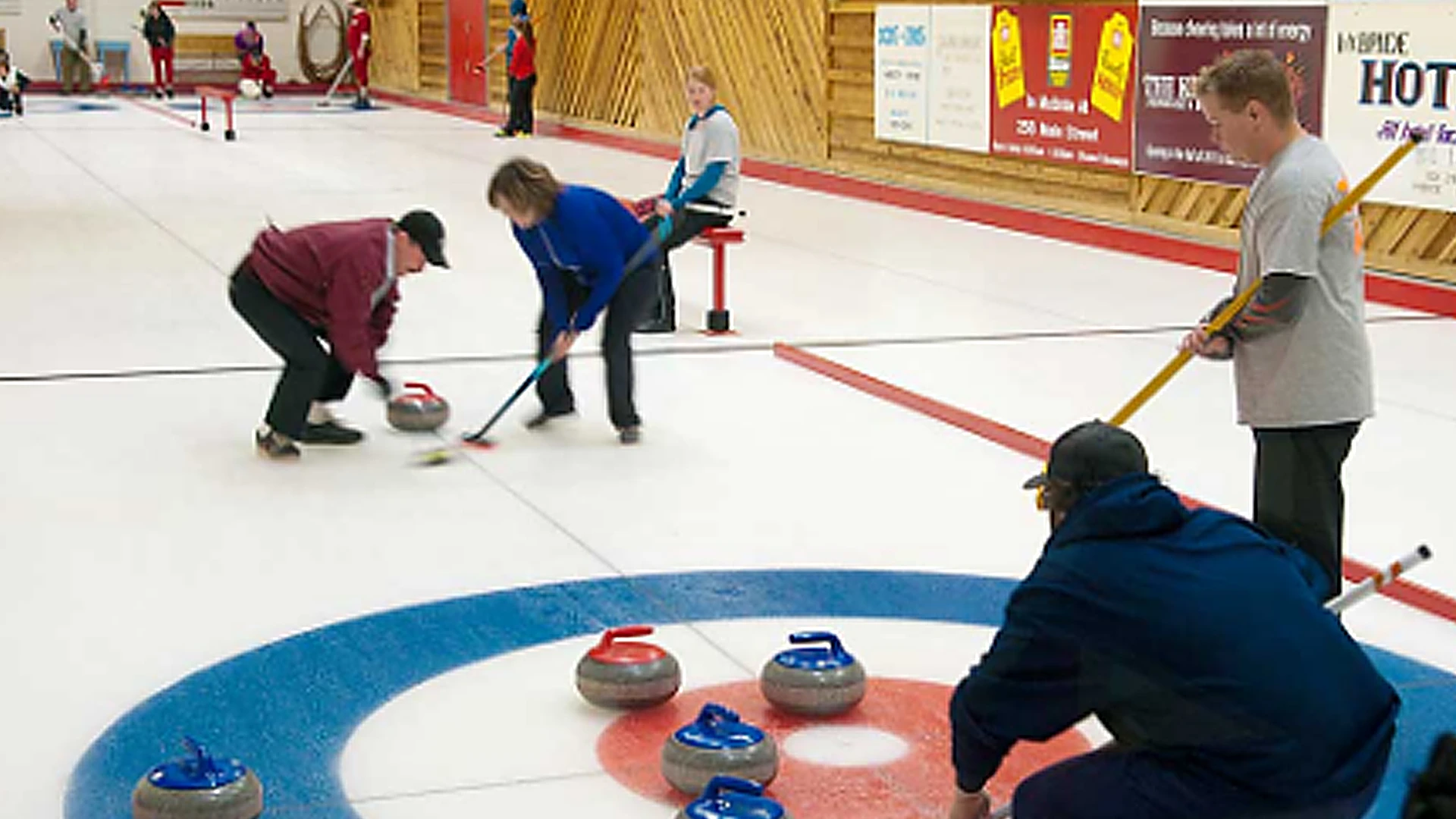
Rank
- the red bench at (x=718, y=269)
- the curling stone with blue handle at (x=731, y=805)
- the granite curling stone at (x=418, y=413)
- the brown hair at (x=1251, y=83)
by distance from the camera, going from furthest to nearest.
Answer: the red bench at (x=718, y=269), the granite curling stone at (x=418, y=413), the brown hair at (x=1251, y=83), the curling stone with blue handle at (x=731, y=805)

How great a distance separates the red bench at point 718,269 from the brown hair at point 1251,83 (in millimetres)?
5980

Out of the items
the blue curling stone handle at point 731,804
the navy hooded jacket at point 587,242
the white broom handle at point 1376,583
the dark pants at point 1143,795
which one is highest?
the navy hooded jacket at point 587,242

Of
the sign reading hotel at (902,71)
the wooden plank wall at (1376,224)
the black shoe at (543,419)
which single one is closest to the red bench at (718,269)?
the black shoe at (543,419)

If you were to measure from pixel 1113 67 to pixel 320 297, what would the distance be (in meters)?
8.28

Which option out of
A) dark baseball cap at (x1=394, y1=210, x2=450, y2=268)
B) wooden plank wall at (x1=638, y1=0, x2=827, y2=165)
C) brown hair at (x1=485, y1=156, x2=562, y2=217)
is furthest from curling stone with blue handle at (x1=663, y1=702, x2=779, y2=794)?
wooden plank wall at (x1=638, y1=0, x2=827, y2=165)

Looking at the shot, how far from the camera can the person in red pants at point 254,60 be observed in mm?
34094

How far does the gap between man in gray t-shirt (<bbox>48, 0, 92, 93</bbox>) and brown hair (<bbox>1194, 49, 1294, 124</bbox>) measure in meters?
31.1

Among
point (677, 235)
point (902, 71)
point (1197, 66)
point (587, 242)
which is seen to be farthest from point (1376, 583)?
point (902, 71)

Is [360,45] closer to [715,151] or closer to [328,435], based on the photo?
[715,151]

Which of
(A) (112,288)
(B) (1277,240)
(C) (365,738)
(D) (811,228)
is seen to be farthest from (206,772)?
(D) (811,228)

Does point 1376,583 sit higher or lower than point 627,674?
higher

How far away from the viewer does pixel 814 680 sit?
16.0 feet

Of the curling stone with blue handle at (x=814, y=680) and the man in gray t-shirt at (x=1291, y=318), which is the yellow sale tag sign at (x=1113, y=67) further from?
the curling stone with blue handle at (x=814, y=680)

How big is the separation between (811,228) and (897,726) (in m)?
11.1
